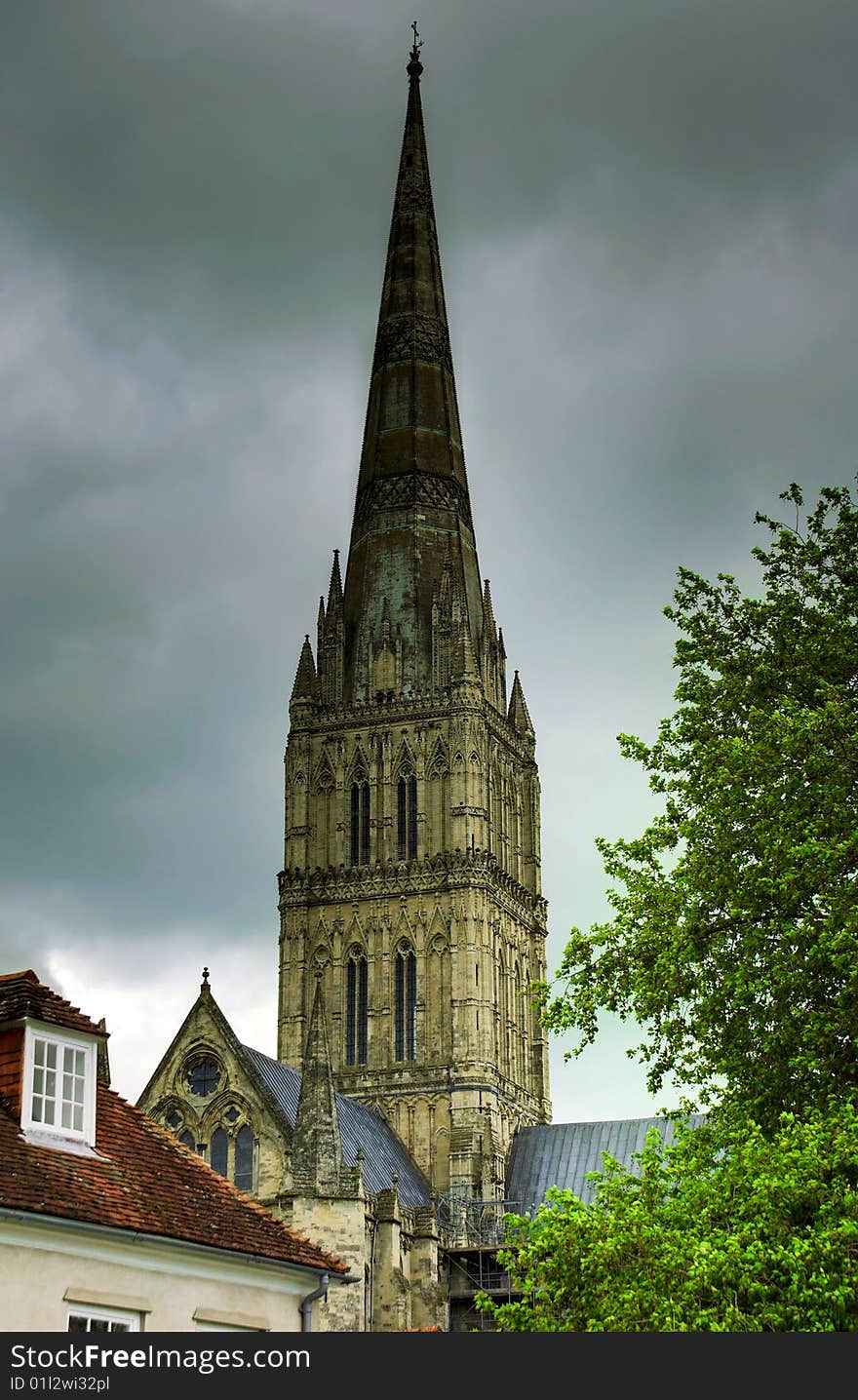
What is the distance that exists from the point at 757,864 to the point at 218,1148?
31.7 metres

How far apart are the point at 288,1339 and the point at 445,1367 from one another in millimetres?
2319

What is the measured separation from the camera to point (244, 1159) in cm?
5228

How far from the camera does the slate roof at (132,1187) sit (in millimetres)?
19750

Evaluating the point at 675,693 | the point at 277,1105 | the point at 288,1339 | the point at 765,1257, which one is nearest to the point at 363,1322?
the point at 277,1105

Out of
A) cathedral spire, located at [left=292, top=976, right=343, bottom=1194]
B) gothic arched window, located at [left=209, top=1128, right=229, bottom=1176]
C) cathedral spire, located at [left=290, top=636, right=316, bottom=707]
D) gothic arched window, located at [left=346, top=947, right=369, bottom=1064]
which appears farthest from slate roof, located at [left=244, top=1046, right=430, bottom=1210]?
cathedral spire, located at [left=290, top=636, right=316, bottom=707]

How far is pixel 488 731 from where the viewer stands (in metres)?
69.1

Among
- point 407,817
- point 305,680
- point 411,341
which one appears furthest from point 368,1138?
point 411,341

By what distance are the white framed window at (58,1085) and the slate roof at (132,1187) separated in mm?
213

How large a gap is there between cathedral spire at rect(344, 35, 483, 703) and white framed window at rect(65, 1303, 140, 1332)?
49012 mm

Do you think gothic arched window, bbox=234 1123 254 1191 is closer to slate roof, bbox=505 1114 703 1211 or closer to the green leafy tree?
slate roof, bbox=505 1114 703 1211

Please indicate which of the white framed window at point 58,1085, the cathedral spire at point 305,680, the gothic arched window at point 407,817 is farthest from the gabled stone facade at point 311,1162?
the white framed window at point 58,1085

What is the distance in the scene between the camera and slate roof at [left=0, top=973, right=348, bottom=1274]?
19750 millimetres

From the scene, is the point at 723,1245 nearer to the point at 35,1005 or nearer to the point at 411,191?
the point at 35,1005

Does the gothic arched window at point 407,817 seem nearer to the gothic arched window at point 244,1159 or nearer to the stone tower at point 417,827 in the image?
the stone tower at point 417,827
